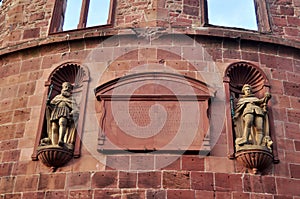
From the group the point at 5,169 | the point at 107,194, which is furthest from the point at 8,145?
the point at 107,194

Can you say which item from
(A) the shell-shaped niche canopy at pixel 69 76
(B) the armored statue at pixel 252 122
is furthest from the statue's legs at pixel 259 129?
(A) the shell-shaped niche canopy at pixel 69 76

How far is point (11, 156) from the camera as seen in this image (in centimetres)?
931

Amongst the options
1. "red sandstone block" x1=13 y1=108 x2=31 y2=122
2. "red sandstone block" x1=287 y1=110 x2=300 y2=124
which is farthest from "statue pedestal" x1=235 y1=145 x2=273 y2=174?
"red sandstone block" x1=13 y1=108 x2=31 y2=122

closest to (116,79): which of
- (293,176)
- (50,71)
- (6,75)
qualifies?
(50,71)

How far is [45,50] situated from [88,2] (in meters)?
1.98

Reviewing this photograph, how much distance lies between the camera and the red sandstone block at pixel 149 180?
8.41 metres

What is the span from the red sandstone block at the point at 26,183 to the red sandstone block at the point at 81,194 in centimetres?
69

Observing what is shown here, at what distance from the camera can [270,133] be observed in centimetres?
919

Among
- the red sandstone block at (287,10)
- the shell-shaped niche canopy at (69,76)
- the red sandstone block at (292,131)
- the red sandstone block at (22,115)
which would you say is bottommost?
the red sandstone block at (292,131)

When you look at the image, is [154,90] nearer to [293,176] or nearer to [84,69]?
[84,69]

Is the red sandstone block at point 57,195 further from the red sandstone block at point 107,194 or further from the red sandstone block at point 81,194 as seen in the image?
the red sandstone block at point 107,194

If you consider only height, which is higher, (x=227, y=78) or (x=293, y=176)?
(x=227, y=78)

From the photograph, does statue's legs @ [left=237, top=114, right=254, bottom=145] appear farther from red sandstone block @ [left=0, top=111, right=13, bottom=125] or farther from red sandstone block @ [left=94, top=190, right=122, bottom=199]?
red sandstone block @ [left=0, top=111, right=13, bottom=125]

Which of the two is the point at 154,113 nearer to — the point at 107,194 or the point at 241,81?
the point at 107,194
